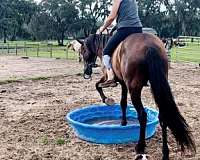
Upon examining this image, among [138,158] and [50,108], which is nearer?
[138,158]

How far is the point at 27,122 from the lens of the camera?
6.27m

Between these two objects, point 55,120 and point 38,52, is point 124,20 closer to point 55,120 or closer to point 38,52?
point 55,120

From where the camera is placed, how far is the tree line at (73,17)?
5666 centimetres

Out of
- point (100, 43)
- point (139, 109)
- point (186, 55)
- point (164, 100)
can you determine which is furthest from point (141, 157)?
point (186, 55)

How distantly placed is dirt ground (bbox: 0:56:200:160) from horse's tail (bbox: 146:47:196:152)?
1.30 feet

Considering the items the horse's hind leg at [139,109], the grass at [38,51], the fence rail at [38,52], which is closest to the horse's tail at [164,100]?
the horse's hind leg at [139,109]

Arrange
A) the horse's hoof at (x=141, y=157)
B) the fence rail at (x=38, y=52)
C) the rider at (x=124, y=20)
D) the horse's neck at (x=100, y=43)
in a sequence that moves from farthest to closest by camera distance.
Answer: the fence rail at (x=38, y=52), the horse's neck at (x=100, y=43), the rider at (x=124, y=20), the horse's hoof at (x=141, y=157)

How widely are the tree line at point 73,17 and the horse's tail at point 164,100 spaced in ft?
151

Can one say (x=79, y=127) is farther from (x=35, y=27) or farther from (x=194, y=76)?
(x=35, y=27)

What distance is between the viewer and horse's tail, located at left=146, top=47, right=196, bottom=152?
4.18 m

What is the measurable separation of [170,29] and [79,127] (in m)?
63.5

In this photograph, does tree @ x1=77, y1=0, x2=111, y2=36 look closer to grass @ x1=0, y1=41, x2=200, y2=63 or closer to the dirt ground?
grass @ x1=0, y1=41, x2=200, y2=63

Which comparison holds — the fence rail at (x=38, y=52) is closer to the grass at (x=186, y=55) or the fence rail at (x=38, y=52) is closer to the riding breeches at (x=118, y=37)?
the grass at (x=186, y=55)

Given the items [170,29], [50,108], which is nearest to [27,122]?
[50,108]
